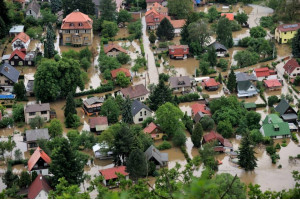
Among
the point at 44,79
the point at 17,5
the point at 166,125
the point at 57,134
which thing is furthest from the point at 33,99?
the point at 17,5

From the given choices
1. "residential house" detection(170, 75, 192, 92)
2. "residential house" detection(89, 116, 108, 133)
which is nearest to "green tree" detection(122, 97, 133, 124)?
"residential house" detection(89, 116, 108, 133)

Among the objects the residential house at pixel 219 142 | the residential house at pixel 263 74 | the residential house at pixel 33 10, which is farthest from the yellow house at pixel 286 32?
the residential house at pixel 33 10

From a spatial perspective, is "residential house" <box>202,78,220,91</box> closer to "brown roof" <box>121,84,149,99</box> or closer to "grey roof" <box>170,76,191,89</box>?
"grey roof" <box>170,76,191,89</box>

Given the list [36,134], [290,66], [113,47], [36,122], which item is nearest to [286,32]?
[290,66]

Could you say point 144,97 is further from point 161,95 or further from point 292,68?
point 292,68

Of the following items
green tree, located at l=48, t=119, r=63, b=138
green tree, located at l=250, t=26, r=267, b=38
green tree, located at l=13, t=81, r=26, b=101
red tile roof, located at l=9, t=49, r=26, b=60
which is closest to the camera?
green tree, located at l=48, t=119, r=63, b=138

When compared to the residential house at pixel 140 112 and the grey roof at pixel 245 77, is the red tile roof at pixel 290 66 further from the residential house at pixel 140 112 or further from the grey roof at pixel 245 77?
the residential house at pixel 140 112
